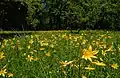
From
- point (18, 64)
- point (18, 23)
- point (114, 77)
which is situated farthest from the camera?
point (18, 23)

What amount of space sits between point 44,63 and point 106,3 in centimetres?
4705

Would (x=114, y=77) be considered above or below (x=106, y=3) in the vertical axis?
above

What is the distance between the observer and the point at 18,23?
158 feet

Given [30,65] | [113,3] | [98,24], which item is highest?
[30,65]

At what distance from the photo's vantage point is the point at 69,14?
48.3 m

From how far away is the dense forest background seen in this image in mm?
41734

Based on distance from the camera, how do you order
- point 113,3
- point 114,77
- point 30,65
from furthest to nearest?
point 113,3, point 30,65, point 114,77

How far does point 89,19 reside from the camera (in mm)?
44406

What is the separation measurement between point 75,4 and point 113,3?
398 inches

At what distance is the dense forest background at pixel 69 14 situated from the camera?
4173cm

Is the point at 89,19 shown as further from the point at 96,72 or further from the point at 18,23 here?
the point at 96,72

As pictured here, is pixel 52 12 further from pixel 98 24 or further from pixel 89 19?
pixel 89 19

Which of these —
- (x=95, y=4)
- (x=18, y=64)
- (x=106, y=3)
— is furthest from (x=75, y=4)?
(x=18, y=64)

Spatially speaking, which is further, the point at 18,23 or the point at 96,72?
the point at 18,23
